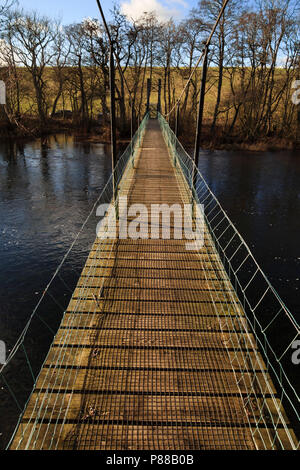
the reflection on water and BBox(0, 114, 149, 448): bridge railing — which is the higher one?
the reflection on water

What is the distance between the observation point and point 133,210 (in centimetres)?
573

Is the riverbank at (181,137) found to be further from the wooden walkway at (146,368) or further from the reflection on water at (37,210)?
the wooden walkway at (146,368)

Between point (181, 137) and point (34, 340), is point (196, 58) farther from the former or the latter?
point (34, 340)

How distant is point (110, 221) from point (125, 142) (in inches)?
777

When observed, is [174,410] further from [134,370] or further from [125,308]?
[125,308]

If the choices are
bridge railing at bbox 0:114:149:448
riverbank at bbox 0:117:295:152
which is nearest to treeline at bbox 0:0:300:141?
riverbank at bbox 0:117:295:152

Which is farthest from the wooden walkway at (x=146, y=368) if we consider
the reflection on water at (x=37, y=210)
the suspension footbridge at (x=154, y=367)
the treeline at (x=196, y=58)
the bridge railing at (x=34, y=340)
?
the treeline at (x=196, y=58)

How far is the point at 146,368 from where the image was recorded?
98.4 inches

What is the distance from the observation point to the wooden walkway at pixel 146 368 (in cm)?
201

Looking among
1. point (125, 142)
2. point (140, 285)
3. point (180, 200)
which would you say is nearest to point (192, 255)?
point (140, 285)

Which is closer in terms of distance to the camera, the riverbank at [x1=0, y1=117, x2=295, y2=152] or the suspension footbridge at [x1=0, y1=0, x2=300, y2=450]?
the suspension footbridge at [x1=0, y1=0, x2=300, y2=450]

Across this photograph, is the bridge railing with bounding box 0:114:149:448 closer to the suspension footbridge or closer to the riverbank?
the suspension footbridge

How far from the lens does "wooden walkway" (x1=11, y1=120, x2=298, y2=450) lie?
2006 millimetres

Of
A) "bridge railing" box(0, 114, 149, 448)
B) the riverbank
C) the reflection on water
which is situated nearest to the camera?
"bridge railing" box(0, 114, 149, 448)
